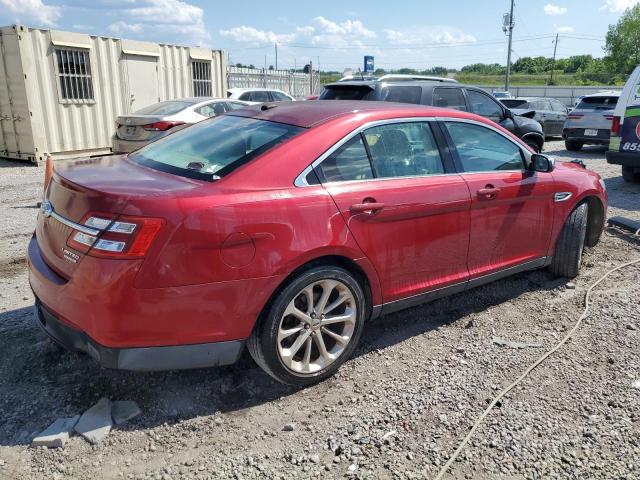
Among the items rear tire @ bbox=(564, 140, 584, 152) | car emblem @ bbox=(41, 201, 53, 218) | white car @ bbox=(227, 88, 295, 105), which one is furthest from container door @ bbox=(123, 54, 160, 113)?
car emblem @ bbox=(41, 201, 53, 218)

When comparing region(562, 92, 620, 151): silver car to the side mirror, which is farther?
region(562, 92, 620, 151): silver car

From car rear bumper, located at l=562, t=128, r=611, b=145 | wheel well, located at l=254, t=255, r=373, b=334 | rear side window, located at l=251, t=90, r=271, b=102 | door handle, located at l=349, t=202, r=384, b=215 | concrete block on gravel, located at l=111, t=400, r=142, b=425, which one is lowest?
concrete block on gravel, located at l=111, t=400, r=142, b=425

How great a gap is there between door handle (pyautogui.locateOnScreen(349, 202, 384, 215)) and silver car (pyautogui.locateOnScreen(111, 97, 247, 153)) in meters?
6.70

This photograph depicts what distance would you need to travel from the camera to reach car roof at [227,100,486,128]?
3436 mm

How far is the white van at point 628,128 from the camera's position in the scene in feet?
28.1

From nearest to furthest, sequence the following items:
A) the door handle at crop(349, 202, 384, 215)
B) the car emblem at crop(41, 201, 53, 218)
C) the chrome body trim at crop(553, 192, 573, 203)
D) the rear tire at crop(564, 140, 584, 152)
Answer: the car emblem at crop(41, 201, 53, 218)
the door handle at crop(349, 202, 384, 215)
the chrome body trim at crop(553, 192, 573, 203)
the rear tire at crop(564, 140, 584, 152)

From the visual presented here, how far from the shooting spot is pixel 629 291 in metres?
4.66

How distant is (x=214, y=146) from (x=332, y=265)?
106 cm

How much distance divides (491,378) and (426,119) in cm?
175

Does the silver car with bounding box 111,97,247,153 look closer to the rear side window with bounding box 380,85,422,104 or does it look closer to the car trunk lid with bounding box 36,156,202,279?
the rear side window with bounding box 380,85,422,104

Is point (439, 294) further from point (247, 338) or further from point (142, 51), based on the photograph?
point (142, 51)

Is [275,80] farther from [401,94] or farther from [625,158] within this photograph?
[625,158]

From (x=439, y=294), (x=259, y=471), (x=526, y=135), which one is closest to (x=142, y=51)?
(x=526, y=135)

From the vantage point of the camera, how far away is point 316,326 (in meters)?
3.15
